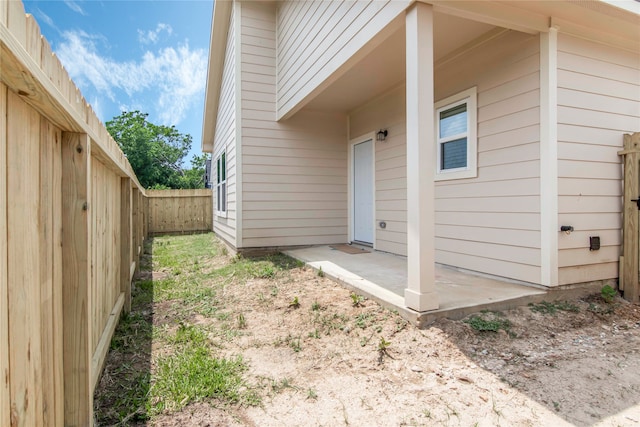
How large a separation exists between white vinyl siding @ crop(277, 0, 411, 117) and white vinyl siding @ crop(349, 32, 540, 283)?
151 cm

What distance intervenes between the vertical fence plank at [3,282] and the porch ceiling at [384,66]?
3.15 m

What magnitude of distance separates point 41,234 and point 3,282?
0.34 meters

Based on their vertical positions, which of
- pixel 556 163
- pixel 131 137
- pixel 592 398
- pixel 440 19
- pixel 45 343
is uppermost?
pixel 131 137

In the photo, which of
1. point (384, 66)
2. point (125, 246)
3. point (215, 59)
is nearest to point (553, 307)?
point (384, 66)

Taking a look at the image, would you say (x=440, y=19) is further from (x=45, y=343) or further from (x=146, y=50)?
(x=146, y=50)

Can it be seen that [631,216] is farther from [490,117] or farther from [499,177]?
[490,117]

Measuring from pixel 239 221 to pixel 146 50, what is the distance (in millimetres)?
30968

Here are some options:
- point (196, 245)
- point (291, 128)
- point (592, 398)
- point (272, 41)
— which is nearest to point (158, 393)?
point (592, 398)

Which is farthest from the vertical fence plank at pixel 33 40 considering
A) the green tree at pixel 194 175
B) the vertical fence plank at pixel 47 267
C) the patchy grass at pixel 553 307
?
the green tree at pixel 194 175

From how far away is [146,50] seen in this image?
30094 millimetres

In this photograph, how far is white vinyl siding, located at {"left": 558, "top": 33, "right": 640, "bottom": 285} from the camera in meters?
3.53

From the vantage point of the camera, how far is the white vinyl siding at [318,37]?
3541 millimetres

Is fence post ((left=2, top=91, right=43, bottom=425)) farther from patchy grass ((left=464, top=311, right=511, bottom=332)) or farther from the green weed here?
the green weed

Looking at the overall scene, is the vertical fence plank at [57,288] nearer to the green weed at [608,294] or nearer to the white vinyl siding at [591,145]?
the white vinyl siding at [591,145]
